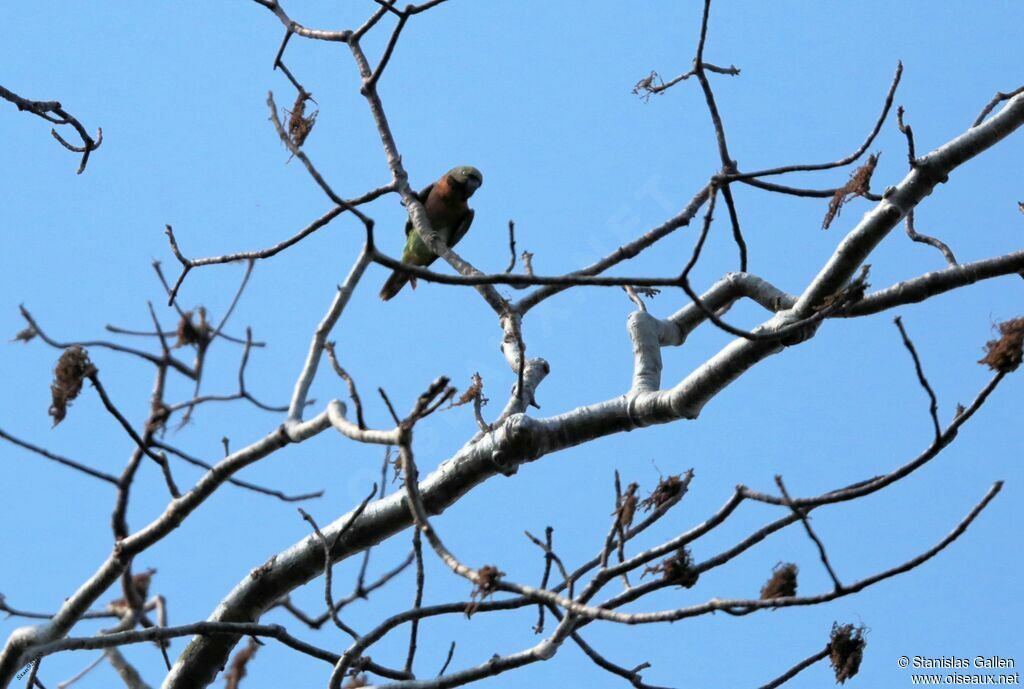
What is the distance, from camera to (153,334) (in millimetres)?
3406

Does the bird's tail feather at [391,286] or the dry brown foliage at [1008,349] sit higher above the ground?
the bird's tail feather at [391,286]

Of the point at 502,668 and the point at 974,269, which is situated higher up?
the point at 974,269

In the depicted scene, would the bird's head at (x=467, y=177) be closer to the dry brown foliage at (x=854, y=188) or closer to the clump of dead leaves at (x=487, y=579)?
the dry brown foliage at (x=854, y=188)

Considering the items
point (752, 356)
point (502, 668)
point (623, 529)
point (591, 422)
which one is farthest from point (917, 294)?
point (502, 668)

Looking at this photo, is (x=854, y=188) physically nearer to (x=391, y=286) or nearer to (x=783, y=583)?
(x=783, y=583)

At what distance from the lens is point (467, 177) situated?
8.08 meters

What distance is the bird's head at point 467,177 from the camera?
7961 mm

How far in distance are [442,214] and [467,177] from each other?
409mm

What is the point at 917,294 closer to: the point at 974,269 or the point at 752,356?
the point at 974,269

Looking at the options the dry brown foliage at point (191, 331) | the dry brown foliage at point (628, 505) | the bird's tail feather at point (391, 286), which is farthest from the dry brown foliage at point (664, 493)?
the bird's tail feather at point (391, 286)

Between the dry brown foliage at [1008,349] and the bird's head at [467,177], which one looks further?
the bird's head at [467,177]

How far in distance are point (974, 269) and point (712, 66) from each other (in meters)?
1.36

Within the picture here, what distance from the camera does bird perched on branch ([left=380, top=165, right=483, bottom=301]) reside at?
25.6 feet

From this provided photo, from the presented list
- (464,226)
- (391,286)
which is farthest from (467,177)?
(391,286)
